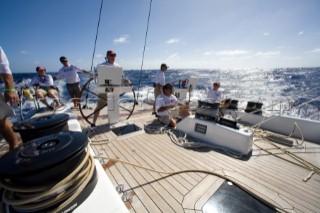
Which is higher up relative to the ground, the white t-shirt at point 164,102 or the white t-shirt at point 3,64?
the white t-shirt at point 3,64

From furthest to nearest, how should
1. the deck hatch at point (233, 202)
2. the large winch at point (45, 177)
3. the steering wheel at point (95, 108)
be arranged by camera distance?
the steering wheel at point (95, 108)
the deck hatch at point (233, 202)
the large winch at point (45, 177)

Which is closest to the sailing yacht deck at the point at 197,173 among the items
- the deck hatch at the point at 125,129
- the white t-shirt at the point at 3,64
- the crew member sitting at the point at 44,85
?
the deck hatch at the point at 125,129

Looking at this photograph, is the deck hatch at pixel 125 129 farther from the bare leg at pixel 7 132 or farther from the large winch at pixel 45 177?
the large winch at pixel 45 177

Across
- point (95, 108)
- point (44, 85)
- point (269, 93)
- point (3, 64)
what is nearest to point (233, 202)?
point (3, 64)

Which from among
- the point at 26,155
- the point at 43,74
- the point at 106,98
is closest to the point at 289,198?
the point at 26,155

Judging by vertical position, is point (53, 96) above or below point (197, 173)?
above

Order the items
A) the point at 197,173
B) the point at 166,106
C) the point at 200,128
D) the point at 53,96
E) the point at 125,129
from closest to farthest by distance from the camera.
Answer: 1. the point at 197,173
2. the point at 200,128
3. the point at 166,106
4. the point at 125,129
5. the point at 53,96

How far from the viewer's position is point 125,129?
3.55 m

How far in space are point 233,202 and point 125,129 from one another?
2.57 meters

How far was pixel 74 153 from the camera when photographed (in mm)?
851

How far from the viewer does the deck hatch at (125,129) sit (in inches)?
131

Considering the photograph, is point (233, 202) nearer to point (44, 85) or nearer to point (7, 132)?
point (7, 132)

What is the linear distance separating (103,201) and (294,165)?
8.94ft

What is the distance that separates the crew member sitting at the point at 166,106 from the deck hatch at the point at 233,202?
71.4 inches
